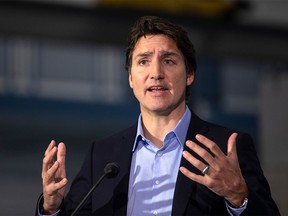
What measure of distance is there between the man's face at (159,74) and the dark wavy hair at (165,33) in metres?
0.01

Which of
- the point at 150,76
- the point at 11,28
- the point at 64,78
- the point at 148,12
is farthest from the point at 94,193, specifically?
the point at 64,78

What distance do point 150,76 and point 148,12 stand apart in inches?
130

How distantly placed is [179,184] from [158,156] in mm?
119

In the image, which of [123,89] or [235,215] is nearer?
[235,215]

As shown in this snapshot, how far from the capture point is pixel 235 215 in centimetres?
127

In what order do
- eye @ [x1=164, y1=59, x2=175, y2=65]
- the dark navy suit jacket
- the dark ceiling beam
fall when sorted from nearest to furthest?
1. the dark navy suit jacket
2. eye @ [x1=164, y1=59, x2=175, y2=65]
3. the dark ceiling beam

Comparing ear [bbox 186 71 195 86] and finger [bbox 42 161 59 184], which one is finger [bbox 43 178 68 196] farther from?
ear [bbox 186 71 195 86]

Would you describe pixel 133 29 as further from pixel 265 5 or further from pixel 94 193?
pixel 265 5

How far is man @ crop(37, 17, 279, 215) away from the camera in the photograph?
1333 mm

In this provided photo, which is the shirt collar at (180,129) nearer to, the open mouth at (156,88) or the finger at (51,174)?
the open mouth at (156,88)

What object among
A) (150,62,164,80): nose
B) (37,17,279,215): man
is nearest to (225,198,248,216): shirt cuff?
(37,17,279,215): man

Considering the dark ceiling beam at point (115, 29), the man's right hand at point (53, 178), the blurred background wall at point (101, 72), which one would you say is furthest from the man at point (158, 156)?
the dark ceiling beam at point (115, 29)

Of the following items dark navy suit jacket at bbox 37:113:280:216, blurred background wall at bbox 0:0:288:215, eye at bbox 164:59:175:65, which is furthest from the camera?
blurred background wall at bbox 0:0:288:215

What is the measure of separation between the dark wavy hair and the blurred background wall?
8.46ft
